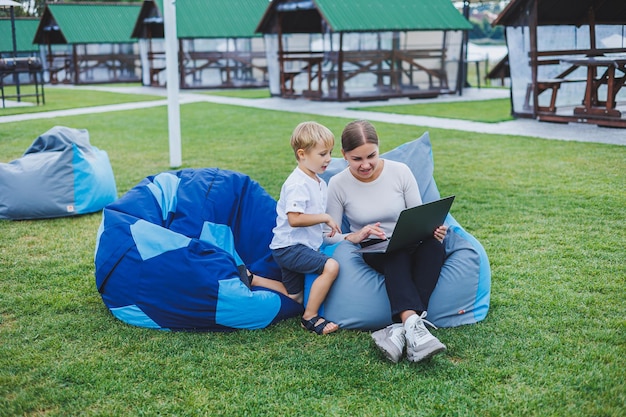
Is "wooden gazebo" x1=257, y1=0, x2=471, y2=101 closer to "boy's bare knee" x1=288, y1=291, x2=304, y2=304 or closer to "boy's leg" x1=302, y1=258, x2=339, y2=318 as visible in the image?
"boy's bare knee" x1=288, y1=291, x2=304, y2=304

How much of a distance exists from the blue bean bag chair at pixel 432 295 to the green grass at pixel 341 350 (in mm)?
108

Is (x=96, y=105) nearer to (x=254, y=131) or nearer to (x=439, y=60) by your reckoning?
(x=254, y=131)

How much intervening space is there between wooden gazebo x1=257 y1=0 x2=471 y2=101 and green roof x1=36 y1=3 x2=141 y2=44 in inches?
451

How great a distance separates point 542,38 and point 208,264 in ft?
37.3

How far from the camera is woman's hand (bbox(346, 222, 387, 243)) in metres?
4.03

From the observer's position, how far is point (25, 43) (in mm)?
32125

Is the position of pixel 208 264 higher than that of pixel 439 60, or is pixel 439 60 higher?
pixel 439 60

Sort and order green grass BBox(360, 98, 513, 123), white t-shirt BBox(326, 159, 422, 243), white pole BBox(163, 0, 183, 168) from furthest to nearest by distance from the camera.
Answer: green grass BBox(360, 98, 513, 123) < white pole BBox(163, 0, 183, 168) < white t-shirt BBox(326, 159, 422, 243)

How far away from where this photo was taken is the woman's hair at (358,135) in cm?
394

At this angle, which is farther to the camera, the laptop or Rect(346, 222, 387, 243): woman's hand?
Rect(346, 222, 387, 243): woman's hand

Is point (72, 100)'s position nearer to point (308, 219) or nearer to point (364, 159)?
point (308, 219)

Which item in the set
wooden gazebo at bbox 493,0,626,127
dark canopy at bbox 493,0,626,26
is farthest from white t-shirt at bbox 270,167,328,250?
dark canopy at bbox 493,0,626,26

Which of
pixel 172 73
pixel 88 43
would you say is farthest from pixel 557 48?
pixel 88 43

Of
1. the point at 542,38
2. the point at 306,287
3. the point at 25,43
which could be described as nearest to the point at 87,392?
the point at 306,287
